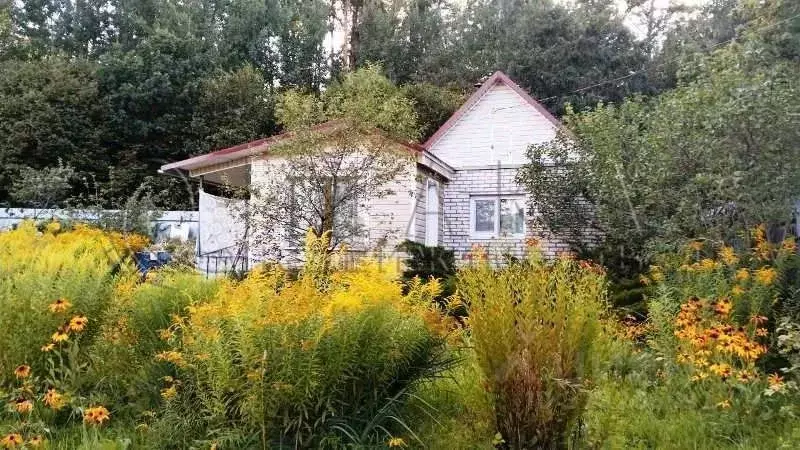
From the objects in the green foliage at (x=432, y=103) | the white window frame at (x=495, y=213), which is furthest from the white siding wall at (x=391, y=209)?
the green foliage at (x=432, y=103)

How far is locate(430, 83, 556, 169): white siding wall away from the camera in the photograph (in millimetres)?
13812

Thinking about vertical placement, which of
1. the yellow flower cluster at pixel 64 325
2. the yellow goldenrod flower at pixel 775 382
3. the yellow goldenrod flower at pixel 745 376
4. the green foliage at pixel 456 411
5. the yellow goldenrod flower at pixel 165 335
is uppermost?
the yellow flower cluster at pixel 64 325

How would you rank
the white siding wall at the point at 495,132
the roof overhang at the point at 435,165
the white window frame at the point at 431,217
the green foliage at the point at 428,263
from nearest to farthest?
the green foliage at the point at 428,263
the roof overhang at the point at 435,165
the white window frame at the point at 431,217
the white siding wall at the point at 495,132

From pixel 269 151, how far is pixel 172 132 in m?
13.8

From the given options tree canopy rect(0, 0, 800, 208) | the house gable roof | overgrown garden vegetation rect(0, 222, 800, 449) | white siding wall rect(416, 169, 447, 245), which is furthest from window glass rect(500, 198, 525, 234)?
overgrown garden vegetation rect(0, 222, 800, 449)

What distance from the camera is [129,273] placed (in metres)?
3.86

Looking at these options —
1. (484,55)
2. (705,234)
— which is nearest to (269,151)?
(705,234)

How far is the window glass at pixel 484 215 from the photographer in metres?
13.6

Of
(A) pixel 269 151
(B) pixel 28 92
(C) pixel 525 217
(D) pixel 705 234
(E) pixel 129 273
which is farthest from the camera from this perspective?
(B) pixel 28 92

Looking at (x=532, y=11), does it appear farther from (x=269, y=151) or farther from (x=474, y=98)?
(x=269, y=151)

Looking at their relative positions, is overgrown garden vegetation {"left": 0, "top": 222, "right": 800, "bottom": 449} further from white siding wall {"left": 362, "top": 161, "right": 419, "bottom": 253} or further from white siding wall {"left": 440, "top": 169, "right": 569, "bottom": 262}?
white siding wall {"left": 440, "top": 169, "right": 569, "bottom": 262}


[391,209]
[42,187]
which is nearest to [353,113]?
[391,209]

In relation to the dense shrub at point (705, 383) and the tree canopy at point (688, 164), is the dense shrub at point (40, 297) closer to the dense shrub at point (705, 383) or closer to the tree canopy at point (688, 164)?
the dense shrub at point (705, 383)

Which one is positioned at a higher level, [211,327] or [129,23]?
[129,23]
